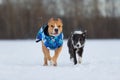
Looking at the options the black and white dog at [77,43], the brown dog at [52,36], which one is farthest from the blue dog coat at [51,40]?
the black and white dog at [77,43]

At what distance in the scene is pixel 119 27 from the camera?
45094 mm

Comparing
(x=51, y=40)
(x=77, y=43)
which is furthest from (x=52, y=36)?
(x=77, y=43)

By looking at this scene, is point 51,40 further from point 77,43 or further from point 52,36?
point 77,43

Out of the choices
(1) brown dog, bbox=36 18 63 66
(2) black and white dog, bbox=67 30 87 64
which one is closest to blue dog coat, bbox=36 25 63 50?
(1) brown dog, bbox=36 18 63 66

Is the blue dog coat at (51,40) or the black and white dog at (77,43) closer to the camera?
the blue dog coat at (51,40)

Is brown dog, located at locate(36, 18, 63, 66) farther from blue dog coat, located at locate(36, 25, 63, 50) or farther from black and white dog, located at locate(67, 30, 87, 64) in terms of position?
black and white dog, located at locate(67, 30, 87, 64)

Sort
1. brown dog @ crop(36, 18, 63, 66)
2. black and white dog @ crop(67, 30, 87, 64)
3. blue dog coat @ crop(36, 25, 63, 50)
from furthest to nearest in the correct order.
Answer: black and white dog @ crop(67, 30, 87, 64), blue dog coat @ crop(36, 25, 63, 50), brown dog @ crop(36, 18, 63, 66)

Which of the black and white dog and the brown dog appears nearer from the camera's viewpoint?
the brown dog

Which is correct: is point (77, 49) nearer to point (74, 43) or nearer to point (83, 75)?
point (74, 43)

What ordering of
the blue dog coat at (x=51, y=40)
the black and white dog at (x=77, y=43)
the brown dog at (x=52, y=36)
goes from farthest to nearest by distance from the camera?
1. the black and white dog at (x=77, y=43)
2. the blue dog coat at (x=51, y=40)
3. the brown dog at (x=52, y=36)

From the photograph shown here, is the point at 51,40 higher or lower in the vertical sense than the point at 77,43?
higher

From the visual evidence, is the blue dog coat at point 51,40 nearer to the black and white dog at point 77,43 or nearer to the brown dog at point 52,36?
the brown dog at point 52,36

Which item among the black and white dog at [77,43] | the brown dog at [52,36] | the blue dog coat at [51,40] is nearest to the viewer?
the brown dog at [52,36]

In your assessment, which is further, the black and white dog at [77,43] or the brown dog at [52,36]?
the black and white dog at [77,43]
